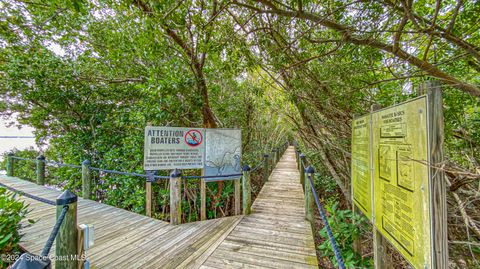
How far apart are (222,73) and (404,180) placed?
192 inches

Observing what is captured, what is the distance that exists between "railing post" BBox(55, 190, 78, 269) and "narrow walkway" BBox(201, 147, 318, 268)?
150 centimetres

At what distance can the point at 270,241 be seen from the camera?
9.59 feet

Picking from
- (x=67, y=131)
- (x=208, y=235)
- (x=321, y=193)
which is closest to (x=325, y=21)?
(x=208, y=235)

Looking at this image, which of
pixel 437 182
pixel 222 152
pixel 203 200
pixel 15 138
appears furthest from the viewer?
pixel 15 138

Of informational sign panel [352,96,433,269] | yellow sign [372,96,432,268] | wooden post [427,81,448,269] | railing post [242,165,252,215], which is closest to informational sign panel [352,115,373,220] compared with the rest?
informational sign panel [352,96,433,269]

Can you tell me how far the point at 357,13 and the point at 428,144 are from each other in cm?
218

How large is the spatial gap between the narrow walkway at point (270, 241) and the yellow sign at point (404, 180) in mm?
1374

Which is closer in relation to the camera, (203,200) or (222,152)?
(203,200)

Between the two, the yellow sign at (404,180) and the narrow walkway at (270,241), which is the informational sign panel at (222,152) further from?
the yellow sign at (404,180)

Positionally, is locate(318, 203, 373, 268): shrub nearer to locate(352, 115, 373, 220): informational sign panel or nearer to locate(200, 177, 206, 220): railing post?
locate(352, 115, 373, 220): informational sign panel

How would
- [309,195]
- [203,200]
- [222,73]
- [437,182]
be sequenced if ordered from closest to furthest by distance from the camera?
[437,182] < [309,195] < [203,200] < [222,73]

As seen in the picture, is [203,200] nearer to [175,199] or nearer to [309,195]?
[175,199]

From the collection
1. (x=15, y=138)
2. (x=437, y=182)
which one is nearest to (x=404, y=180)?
(x=437, y=182)

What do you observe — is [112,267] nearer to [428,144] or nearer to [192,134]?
[192,134]
